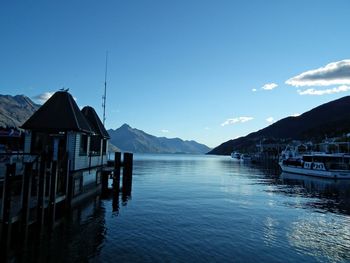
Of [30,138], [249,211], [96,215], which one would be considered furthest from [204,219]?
[30,138]

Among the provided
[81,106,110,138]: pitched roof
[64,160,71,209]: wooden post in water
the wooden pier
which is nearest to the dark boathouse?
[64,160,71,209]: wooden post in water

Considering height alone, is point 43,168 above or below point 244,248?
above

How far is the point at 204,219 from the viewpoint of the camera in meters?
23.8

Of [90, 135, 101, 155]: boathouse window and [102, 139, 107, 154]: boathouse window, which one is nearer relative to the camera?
[90, 135, 101, 155]: boathouse window

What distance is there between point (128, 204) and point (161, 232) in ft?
37.0

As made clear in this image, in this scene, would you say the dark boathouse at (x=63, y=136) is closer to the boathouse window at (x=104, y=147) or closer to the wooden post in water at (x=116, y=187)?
the wooden post in water at (x=116, y=187)

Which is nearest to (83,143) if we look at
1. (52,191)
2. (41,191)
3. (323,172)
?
(52,191)

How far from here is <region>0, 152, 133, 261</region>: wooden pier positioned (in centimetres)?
1410

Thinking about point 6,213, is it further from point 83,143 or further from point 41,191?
point 83,143

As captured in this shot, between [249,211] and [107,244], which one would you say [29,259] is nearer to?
[107,244]

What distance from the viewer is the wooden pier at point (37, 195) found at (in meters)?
14.1

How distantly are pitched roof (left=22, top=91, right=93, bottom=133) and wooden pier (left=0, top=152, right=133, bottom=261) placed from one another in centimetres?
391

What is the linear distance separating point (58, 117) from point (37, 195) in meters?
10.2

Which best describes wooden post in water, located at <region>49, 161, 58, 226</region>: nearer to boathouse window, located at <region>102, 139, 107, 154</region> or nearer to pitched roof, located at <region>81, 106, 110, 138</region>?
pitched roof, located at <region>81, 106, 110, 138</region>
